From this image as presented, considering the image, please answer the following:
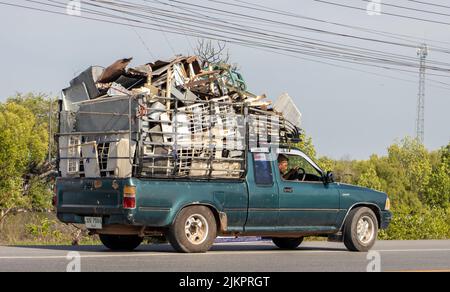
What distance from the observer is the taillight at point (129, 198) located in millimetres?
14852

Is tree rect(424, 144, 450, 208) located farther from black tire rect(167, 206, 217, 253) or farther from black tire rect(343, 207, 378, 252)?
black tire rect(167, 206, 217, 253)

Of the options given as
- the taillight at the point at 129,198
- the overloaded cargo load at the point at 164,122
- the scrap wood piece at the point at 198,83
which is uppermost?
the scrap wood piece at the point at 198,83

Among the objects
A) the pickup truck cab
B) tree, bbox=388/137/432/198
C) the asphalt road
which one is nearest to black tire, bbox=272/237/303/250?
the pickup truck cab

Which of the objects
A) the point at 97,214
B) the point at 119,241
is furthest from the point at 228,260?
the point at 119,241

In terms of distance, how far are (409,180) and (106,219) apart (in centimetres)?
7848

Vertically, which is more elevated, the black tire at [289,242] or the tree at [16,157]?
the tree at [16,157]

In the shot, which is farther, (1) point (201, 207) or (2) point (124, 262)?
(1) point (201, 207)

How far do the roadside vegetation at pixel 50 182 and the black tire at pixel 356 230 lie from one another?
1042 mm

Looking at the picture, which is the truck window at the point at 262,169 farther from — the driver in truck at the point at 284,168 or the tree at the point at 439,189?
the tree at the point at 439,189

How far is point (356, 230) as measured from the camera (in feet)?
56.2

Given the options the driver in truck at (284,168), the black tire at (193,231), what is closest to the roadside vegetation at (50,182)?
the driver in truck at (284,168)
